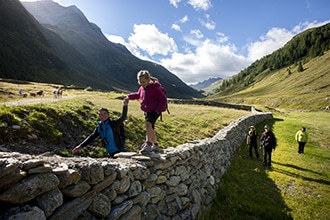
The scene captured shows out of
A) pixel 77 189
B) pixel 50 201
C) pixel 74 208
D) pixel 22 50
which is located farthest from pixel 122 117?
pixel 22 50

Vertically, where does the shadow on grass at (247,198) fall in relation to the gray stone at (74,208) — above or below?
below

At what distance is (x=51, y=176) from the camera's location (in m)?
3.71

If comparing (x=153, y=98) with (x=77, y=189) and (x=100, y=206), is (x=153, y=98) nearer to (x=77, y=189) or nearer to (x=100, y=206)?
(x=100, y=206)

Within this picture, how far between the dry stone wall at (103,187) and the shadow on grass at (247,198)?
0.85 m

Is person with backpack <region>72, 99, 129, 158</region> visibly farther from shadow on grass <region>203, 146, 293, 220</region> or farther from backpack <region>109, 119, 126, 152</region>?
shadow on grass <region>203, 146, 293, 220</region>

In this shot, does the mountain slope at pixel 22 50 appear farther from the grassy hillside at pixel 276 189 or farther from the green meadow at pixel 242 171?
the grassy hillside at pixel 276 189

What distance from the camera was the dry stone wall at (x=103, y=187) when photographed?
332 cm

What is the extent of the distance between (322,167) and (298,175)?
3389 millimetres

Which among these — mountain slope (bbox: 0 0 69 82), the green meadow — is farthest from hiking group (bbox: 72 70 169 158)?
mountain slope (bbox: 0 0 69 82)

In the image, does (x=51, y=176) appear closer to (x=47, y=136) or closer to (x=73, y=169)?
(x=73, y=169)

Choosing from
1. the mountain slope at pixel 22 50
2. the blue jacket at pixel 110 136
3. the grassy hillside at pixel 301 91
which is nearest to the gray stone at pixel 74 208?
the blue jacket at pixel 110 136

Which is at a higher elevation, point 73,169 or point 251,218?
point 73,169

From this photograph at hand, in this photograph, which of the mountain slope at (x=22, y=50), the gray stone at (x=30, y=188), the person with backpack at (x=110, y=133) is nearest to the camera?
the gray stone at (x=30, y=188)

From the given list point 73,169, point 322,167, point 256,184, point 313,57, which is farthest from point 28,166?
point 313,57
